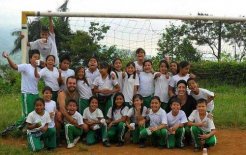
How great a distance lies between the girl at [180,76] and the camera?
7082mm

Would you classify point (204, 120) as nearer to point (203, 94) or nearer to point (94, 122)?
point (203, 94)

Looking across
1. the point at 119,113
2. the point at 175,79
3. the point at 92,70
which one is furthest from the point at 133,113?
the point at 92,70

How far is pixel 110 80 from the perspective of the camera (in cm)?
725

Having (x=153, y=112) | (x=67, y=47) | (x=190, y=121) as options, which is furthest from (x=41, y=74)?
(x=67, y=47)

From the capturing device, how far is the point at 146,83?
23.9 feet

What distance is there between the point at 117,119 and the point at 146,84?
0.75 metres

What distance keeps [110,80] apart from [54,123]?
1137mm

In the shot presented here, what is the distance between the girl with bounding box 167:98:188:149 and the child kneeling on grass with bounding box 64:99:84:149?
1.34 metres

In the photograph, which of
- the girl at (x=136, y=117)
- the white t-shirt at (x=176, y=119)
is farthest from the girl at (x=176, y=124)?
the girl at (x=136, y=117)

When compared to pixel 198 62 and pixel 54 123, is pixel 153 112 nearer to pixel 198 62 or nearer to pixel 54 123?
pixel 54 123

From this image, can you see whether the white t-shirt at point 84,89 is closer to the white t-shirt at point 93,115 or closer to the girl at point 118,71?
the white t-shirt at point 93,115

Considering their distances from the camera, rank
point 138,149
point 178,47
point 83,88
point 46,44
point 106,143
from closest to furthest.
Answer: point 138,149 < point 106,143 < point 83,88 < point 46,44 < point 178,47

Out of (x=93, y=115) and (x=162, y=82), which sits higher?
(x=162, y=82)

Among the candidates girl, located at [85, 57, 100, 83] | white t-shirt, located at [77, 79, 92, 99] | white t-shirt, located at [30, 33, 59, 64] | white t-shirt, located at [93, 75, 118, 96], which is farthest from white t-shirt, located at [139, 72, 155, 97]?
white t-shirt, located at [30, 33, 59, 64]
